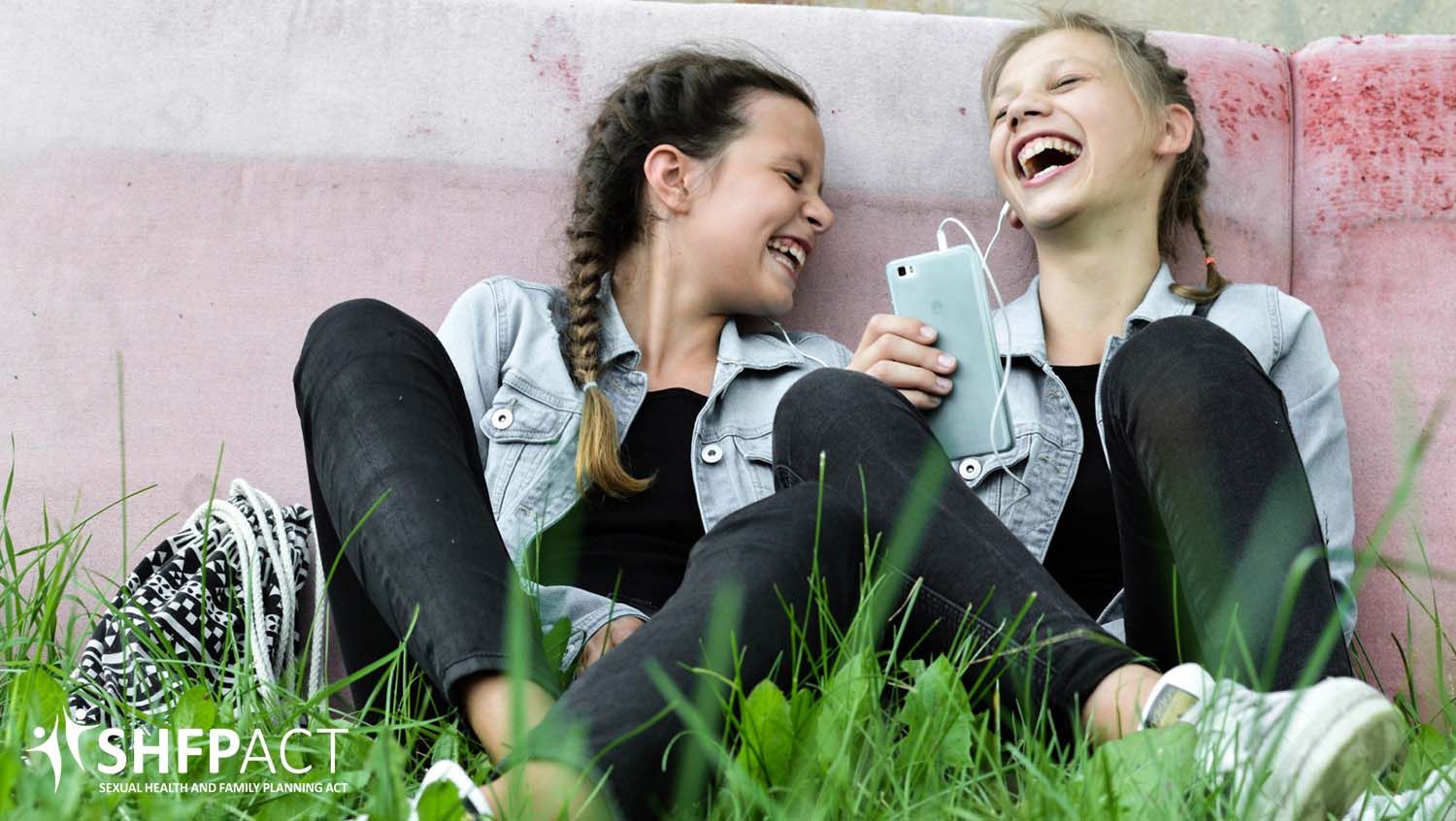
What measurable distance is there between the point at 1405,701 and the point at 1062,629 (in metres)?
0.39

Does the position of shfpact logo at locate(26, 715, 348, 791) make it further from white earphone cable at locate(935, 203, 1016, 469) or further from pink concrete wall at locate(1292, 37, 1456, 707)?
pink concrete wall at locate(1292, 37, 1456, 707)

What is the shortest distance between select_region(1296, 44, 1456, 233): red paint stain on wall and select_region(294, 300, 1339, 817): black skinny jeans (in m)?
0.70

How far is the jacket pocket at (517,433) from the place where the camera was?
1.36 m

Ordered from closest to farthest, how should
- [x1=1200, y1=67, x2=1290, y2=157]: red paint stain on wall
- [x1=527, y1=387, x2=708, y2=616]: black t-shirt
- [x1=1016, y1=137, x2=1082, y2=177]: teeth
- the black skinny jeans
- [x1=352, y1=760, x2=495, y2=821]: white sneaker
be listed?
[x1=352, y1=760, x2=495, y2=821]: white sneaker
the black skinny jeans
[x1=527, y1=387, x2=708, y2=616]: black t-shirt
[x1=1016, y1=137, x2=1082, y2=177]: teeth
[x1=1200, y1=67, x2=1290, y2=157]: red paint stain on wall

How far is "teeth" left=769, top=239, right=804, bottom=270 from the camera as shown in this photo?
154cm

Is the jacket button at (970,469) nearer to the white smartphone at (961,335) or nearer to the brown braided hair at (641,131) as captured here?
the white smartphone at (961,335)

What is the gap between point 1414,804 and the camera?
76cm

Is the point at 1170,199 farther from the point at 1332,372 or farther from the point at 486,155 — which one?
the point at 486,155

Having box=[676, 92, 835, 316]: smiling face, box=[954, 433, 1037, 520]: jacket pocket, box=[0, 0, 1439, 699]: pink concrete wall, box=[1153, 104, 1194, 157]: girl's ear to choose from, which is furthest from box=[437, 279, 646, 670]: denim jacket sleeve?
box=[1153, 104, 1194, 157]: girl's ear

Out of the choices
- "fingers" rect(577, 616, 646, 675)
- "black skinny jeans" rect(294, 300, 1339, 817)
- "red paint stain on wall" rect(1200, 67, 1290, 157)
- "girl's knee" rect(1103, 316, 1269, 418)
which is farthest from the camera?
"red paint stain on wall" rect(1200, 67, 1290, 157)

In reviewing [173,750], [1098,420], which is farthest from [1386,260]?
[173,750]

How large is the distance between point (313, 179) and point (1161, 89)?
0.95 metres

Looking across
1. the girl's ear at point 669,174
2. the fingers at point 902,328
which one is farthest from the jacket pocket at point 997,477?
the girl's ear at point 669,174

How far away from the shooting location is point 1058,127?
1516mm
